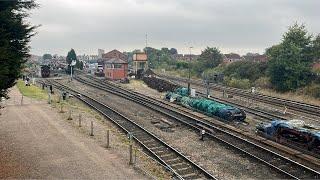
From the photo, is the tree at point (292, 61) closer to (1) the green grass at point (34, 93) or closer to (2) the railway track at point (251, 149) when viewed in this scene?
(2) the railway track at point (251, 149)

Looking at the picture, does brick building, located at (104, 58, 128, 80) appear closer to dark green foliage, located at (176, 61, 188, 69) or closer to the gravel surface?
dark green foliage, located at (176, 61, 188, 69)

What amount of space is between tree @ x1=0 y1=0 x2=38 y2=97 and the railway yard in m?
8.14

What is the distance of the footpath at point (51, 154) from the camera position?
17.5 metres

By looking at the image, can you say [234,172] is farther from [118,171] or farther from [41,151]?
[41,151]

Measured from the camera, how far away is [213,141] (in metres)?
24.9

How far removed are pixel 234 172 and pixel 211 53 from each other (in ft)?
245

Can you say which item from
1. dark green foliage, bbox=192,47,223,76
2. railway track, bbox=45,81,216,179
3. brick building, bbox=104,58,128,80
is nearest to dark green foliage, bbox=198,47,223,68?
dark green foliage, bbox=192,47,223,76

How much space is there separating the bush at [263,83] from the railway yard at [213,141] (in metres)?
15.1

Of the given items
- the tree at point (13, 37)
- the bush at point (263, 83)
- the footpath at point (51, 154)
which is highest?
the tree at point (13, 37)

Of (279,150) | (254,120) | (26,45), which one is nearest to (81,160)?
(26,45)

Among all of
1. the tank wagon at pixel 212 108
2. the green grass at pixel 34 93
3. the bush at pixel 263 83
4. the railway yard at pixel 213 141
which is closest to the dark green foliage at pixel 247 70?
the bush at pixel 263 83

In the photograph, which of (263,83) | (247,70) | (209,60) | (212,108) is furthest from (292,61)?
(209,60)

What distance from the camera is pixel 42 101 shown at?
40.0m

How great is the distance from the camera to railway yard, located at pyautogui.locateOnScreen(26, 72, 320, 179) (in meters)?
18.8
